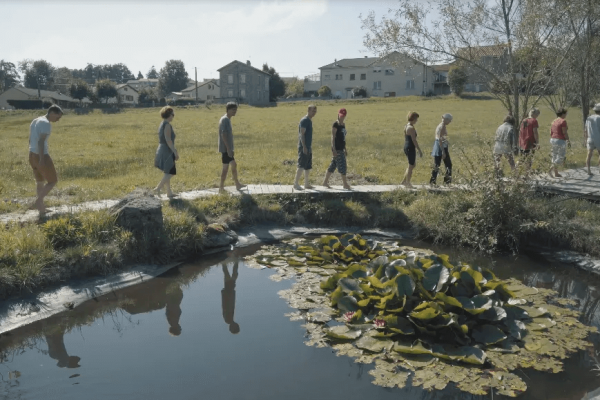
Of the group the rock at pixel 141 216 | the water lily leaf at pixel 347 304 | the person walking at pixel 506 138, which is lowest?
the water lily leaf at pixel 347 304

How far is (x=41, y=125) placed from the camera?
8.17 metres

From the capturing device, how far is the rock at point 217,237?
9508 millimetres

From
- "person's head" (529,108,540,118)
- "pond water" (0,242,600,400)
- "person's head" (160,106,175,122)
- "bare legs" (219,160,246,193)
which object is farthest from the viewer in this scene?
"person's head" (529,108,540,118)

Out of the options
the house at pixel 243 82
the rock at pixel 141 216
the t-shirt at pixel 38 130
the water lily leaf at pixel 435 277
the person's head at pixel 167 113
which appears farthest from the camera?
the house at pixel 243 82

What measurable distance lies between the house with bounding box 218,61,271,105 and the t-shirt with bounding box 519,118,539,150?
64.8 m

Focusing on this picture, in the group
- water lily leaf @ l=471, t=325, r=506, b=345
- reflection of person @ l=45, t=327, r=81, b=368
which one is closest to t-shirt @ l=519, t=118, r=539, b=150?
water lily leaf @ l=471, t=325, r=506, b=345

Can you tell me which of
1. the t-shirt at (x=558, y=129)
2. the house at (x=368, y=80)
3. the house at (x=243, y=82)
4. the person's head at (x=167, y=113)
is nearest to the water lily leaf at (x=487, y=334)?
the person's head at (x=167, y=113)

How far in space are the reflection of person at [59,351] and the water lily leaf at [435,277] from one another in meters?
4.07

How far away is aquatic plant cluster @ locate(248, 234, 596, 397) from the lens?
17.3 feet

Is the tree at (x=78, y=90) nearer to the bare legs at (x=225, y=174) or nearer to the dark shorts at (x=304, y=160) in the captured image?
the bare legs at (x=225, y=174)

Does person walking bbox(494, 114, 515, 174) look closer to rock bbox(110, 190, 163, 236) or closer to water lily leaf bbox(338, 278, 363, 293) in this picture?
water lily leaf bbox(338, 278, 363, 293)

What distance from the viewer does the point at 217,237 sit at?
31.7ft

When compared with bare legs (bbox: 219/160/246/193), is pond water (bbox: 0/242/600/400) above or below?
below

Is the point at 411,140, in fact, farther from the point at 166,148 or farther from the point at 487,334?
the point at 487,334
